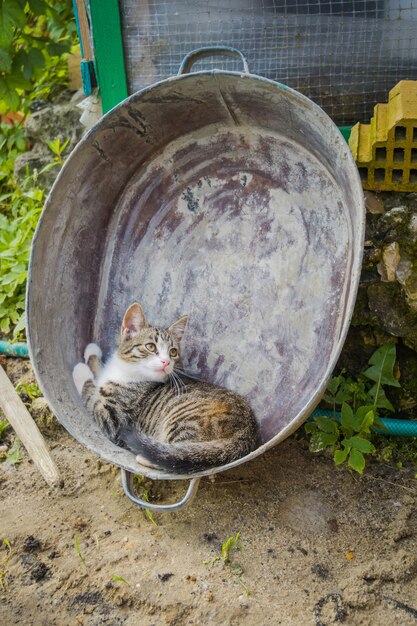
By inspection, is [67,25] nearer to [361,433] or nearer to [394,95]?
[394,95]

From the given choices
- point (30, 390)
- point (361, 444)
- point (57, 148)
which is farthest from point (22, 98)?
point (361, 444)

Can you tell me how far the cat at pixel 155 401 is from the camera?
2.30 metres

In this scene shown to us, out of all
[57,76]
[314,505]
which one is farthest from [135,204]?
[57,76]

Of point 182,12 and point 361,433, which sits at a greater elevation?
point 182,12

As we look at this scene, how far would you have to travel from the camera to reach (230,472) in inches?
103

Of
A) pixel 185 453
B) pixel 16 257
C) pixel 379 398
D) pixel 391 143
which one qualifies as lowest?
pixel 379 398

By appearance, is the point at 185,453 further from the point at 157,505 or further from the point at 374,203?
the point at 374,203

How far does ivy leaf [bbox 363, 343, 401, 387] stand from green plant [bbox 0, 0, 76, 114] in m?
2.38

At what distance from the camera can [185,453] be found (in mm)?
2182

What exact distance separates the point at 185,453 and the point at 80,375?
0.62 metres

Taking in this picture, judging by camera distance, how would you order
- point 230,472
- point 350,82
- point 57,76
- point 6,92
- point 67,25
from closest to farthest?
point 230,472 < point 350,82 < point 6,92 < point 67,25 < point 57,76

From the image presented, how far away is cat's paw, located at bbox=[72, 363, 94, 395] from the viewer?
2.57 metres

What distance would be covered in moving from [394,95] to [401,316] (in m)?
0.85

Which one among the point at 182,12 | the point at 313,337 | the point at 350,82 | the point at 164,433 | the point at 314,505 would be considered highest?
the point at 182,12
